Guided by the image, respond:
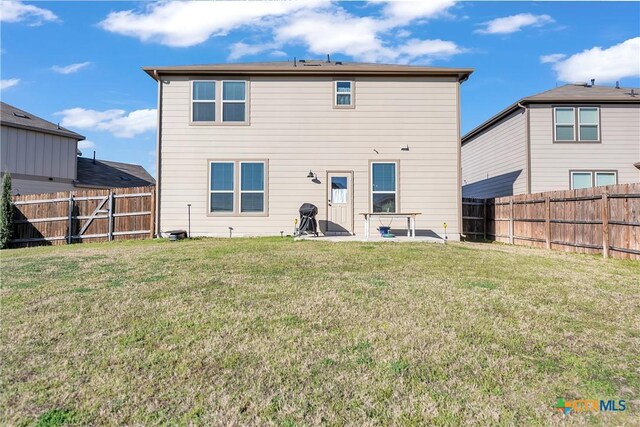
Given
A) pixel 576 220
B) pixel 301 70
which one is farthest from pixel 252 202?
pixel 576 220

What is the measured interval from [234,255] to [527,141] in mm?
12322

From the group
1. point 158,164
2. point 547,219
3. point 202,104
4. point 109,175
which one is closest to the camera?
point 547,219

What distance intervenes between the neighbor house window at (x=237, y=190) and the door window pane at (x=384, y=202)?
11.3 feet

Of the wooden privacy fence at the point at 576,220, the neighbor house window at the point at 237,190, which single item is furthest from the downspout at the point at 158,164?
the wooden privacy fence at the point at 576,220

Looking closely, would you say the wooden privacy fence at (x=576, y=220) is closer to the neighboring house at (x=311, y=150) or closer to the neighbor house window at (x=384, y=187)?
the neighboring house at (x=311, y=150)

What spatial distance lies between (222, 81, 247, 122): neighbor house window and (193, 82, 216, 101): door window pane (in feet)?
1.12

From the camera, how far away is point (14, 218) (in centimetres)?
1289

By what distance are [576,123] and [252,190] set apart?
1249cm

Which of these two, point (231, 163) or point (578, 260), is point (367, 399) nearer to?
point (578, 260)

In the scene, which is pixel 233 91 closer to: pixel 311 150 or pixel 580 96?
pixel 311 150

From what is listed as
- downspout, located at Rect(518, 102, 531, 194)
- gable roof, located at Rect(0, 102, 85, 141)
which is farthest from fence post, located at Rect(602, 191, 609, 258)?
gable roof, located at Rect(0, 102, 85, 141)

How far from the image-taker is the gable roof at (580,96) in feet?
46.2

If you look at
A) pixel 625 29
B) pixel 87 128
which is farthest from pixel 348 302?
pixel 87 128

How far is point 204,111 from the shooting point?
11.8 metres
